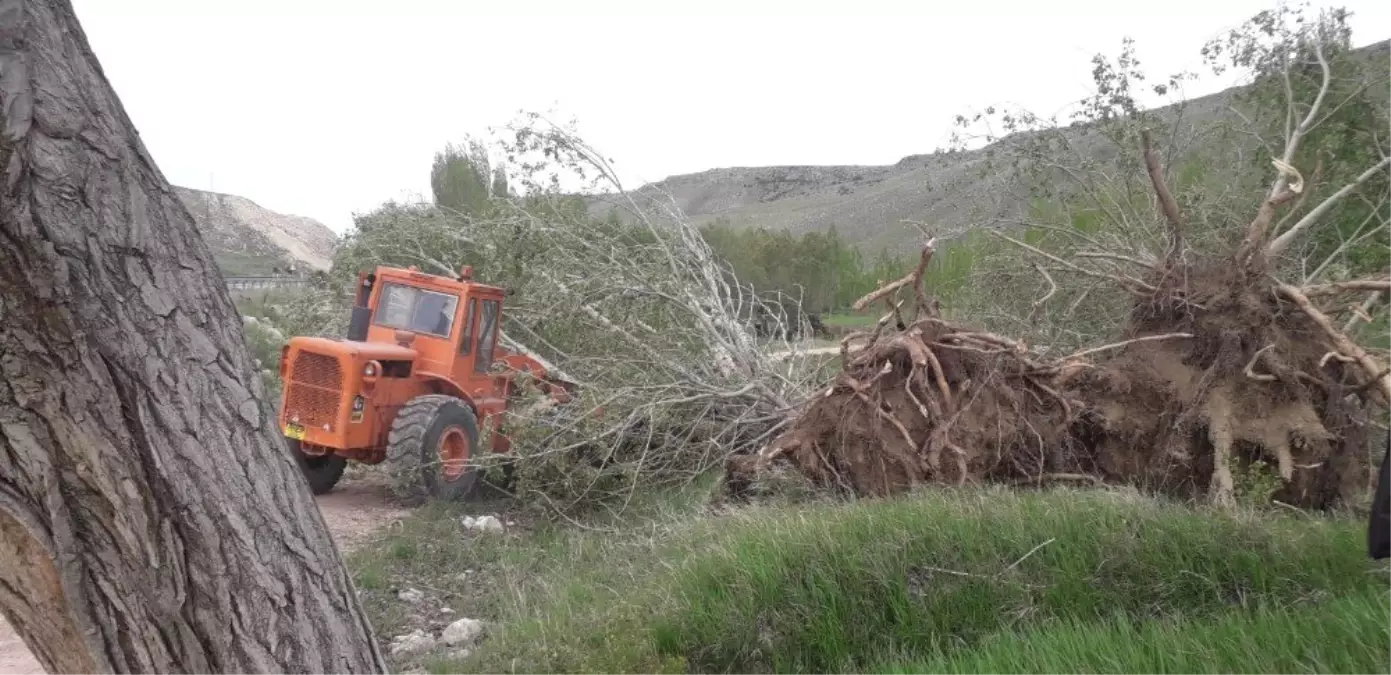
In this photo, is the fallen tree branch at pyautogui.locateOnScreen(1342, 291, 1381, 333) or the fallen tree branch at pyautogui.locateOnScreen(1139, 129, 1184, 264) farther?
the fallen tree branch at pyautogui.locateOnScreen(1342, 291, 1381, 333)

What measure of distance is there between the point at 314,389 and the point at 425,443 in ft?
3.84

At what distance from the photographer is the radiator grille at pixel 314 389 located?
9180 mm

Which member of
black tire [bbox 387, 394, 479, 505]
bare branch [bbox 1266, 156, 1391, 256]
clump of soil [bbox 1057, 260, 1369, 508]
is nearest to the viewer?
clump of soil [bbox 1057, 260, 1369, 508]

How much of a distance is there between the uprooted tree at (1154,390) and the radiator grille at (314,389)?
11.9ft

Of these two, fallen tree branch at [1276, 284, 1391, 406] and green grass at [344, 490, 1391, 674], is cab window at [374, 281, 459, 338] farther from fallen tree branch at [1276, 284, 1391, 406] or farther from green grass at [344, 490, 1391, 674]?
fallen tree branch at [1276, 284, 1391, 406]

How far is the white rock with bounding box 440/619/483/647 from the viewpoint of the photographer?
596 cm

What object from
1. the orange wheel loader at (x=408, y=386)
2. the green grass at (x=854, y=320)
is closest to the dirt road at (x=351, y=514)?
the orange wheel loader at (x=408, y=386)

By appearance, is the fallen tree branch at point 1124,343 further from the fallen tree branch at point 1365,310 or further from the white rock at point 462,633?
the white rock at point 462,633

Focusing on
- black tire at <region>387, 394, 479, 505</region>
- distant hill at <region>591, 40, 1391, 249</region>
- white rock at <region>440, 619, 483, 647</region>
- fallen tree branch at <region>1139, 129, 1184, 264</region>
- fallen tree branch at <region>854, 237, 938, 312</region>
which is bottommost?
white rock at <region>440, 619, 483, 647</region>

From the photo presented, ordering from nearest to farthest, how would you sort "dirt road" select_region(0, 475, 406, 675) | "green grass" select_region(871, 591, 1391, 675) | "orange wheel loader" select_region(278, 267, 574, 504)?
"green grass" select_region(871, 591, 1391, 675) → "dirt road" select_region(0, 475, 406, 675) → "orange wheel loader" select_region(278, 267, 574, 504)

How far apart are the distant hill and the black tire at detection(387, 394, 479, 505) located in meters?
2.88

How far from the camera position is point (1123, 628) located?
411 cm

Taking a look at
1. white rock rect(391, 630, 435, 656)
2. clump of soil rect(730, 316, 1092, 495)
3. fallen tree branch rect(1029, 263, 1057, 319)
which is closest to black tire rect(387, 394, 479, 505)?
white rock rect(391, 630, 435, 656)

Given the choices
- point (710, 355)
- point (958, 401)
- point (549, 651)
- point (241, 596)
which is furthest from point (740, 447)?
point (241, 596)
